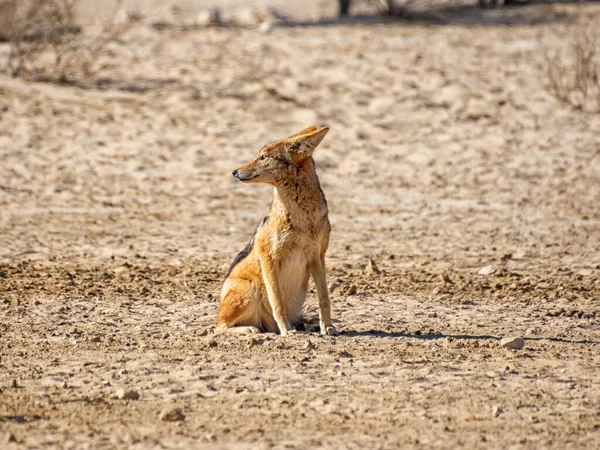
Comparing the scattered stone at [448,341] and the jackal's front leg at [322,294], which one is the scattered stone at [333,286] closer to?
the jackal's front leg at [322,294]

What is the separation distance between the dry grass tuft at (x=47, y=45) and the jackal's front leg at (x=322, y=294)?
820cm

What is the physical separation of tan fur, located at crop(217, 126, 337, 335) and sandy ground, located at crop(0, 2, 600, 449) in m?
0.28

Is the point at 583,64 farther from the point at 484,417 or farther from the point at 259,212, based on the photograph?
the point at 484,417

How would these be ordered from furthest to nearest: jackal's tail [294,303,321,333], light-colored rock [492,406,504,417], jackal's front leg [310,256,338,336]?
jackal's tail [294,303,321,333]
jackal's front leg [310,256,338,336]
light-colored rock [492,406,504,417]

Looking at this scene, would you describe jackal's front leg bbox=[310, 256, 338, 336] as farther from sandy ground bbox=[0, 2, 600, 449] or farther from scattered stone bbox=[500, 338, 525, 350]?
scattered stone bbox=[500, 338, 525, 350]

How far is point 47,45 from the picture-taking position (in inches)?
563

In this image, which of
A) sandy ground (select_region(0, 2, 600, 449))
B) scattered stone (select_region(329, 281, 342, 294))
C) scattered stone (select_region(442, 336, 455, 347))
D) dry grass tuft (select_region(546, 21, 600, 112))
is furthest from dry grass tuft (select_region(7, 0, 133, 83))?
scattered stone (select_region(442, 336, 455, 347))

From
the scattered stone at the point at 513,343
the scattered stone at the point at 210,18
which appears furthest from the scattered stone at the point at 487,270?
the scattered stone at the point at 210,18

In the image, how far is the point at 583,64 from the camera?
527 inches

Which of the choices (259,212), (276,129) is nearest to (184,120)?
(276,129)

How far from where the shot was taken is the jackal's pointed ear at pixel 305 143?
6316mm

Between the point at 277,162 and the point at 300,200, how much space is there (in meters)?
0.29

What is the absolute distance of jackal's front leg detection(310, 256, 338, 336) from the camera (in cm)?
661

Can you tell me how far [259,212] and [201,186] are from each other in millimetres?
957
